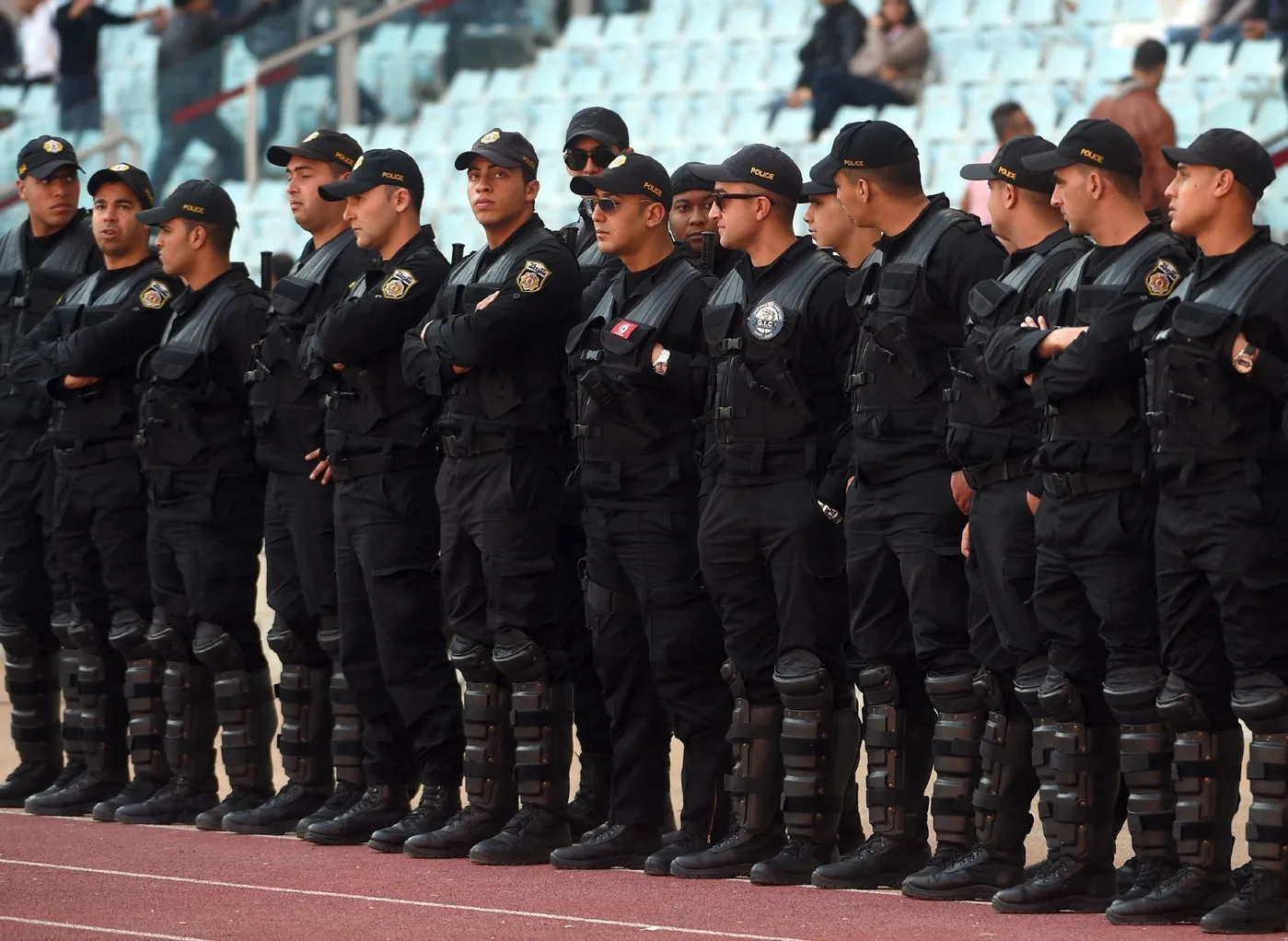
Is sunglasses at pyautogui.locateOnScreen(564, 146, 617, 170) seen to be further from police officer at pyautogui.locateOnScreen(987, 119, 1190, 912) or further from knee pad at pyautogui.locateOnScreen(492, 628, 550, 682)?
police officer at pyautogui.locateOnScreen(987, 119, 1190, 912)

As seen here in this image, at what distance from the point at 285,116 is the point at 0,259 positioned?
6612 millimetres

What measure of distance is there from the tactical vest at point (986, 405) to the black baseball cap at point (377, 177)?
2.21 metres

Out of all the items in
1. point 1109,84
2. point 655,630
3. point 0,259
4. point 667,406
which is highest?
point 1109,84

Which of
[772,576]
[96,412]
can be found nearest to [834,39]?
[96,412]

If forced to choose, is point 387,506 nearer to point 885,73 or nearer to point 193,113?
point 885,73

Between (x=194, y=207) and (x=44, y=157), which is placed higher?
(x=44, y=157)

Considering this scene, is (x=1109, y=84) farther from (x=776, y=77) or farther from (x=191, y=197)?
(x=191, y=197)

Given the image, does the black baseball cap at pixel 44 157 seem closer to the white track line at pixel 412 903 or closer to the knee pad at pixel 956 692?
the white track line at pixel 412 903

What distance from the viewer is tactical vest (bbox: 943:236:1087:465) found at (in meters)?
6.38

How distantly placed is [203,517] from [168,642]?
1.69 ft

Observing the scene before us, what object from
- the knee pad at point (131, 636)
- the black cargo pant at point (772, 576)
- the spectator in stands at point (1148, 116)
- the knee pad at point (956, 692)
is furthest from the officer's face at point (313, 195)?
the spectator in stands at point (1148, 116)

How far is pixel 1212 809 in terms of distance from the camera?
5969 millimetres

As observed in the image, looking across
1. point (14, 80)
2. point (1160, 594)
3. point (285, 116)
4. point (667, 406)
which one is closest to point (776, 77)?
point (285, 116)

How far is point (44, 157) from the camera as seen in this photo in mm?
9156
